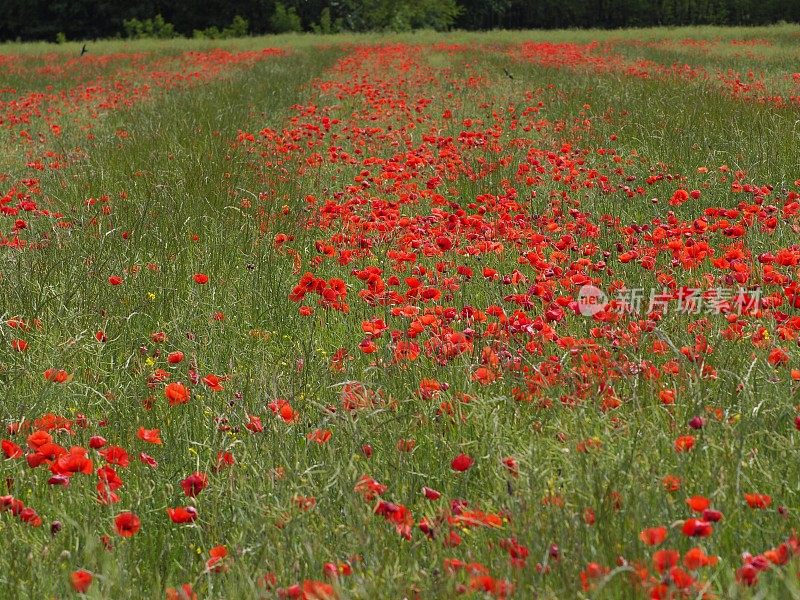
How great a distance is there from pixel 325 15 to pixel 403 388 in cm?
3943

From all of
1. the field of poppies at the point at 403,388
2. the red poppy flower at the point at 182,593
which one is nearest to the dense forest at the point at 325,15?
the field of poppies at the point at 403,388

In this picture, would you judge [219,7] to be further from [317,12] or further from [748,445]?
[748,445]

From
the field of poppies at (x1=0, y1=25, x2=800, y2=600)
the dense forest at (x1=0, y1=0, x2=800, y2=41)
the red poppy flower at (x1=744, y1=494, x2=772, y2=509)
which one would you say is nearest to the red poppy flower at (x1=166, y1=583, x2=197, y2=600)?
the field of poppies at (x1=0, y1=25, x2=800, y2=600)

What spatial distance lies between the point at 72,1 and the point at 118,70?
101 feet

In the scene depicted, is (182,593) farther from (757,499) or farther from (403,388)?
(403,388)

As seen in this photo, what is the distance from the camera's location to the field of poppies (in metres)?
1.71

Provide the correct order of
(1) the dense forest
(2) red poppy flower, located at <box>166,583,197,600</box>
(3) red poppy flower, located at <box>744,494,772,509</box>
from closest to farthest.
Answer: (2) red poppy flower, located at <box>166,583,197,600</box>, (3) red poppy flower, located at <box>744,494,772,509</box>, (1) the dense forest

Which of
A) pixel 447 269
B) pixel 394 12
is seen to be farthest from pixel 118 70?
pixel 394 12

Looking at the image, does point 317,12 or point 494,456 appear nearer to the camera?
point 494,456

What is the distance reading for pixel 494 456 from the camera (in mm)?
2139

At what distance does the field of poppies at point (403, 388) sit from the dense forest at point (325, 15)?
34.2m

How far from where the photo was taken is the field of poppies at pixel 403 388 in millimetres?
1709

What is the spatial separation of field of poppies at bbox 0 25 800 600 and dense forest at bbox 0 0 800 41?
34.2 metres

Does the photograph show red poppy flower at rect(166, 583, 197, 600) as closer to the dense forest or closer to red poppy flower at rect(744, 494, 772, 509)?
red poppy flower at rect(744, 494, 772, 509)
